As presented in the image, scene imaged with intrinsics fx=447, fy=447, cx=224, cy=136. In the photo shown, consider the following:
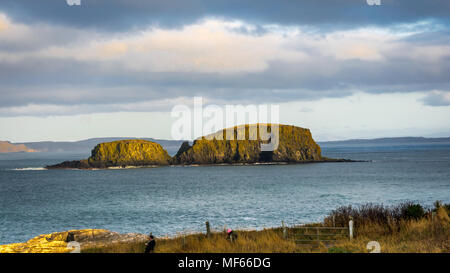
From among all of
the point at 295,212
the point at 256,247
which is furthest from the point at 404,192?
the point at 256,247

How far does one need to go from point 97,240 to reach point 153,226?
1907 cm

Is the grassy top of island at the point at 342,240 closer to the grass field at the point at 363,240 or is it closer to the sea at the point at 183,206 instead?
the grass field at the point at 363,240

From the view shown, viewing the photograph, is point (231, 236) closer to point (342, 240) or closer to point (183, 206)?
point (342, 240)

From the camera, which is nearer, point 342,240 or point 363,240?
point 363,240

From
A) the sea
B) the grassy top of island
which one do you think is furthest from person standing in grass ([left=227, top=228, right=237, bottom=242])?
the sea

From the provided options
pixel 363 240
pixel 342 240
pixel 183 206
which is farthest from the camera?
pixel 183 206

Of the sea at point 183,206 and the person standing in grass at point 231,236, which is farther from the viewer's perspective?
the sea at point 183,206

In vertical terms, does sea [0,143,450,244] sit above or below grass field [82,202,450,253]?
below

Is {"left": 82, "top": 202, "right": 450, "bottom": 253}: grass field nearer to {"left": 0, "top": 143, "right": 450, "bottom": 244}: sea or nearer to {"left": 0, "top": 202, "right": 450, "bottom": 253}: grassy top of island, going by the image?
{"left": 0, "top": 202, "right": 450, "bottom": 253}: grassy top of island

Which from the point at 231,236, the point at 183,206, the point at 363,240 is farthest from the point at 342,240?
the point at 183,206

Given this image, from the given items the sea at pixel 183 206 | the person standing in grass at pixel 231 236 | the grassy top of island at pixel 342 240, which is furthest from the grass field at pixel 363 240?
the sea at pixel 183 206

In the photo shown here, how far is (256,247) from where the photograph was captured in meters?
19.7
